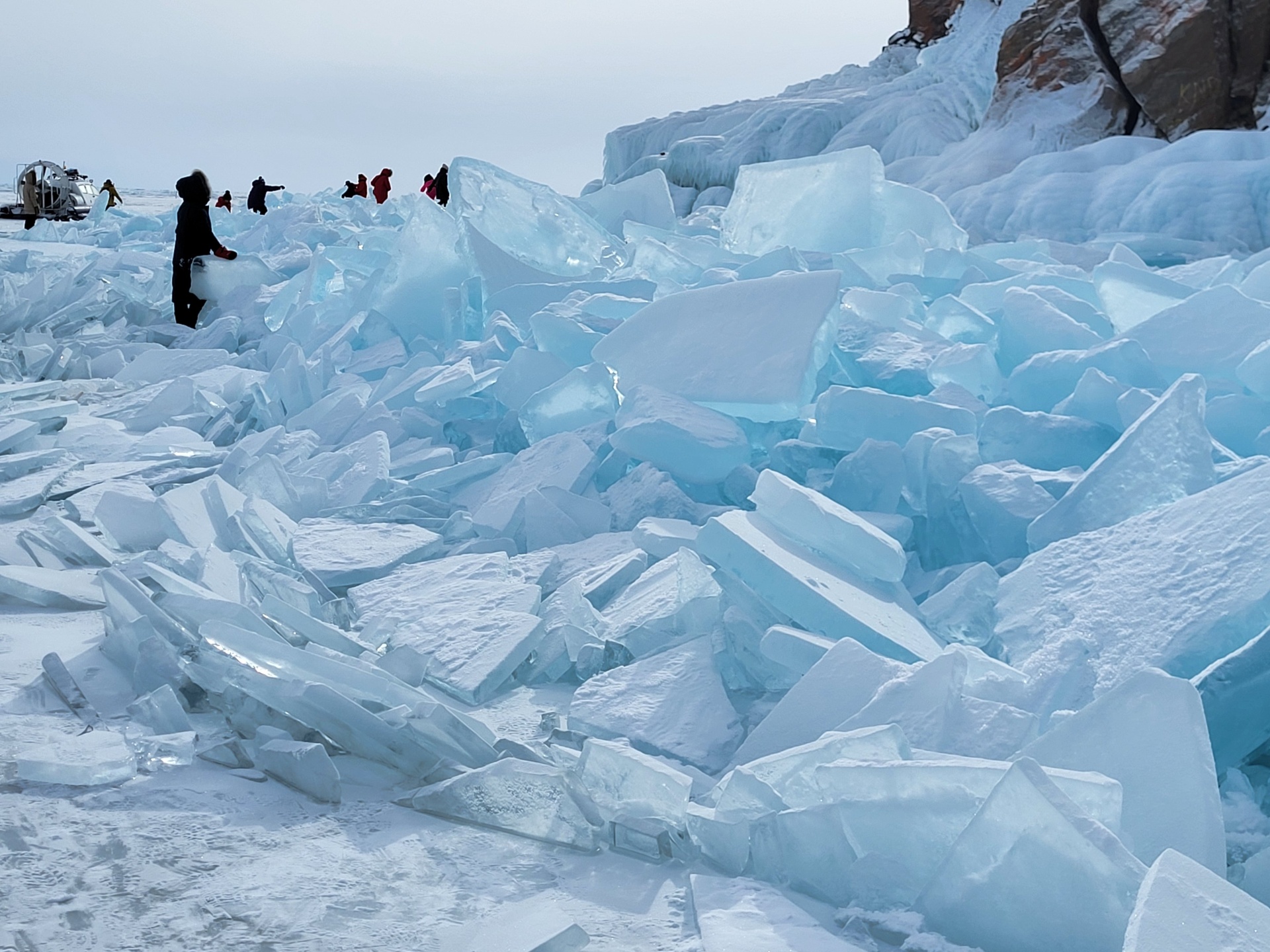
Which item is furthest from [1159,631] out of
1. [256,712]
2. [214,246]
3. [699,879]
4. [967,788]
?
[214,246]

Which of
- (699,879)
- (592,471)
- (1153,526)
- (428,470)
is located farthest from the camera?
(428,470)

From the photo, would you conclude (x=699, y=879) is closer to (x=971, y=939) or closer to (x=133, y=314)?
(x=971, y=939)

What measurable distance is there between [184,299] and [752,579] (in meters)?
5.45

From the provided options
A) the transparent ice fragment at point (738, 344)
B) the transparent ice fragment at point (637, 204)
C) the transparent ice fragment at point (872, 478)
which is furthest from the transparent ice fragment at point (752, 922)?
the transparent ice fragment at point (637, 204)

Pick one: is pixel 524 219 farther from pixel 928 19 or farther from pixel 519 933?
pixel 928 19

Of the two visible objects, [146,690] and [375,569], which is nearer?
[146,690]

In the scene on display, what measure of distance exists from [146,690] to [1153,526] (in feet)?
5.82

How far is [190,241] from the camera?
249 inches

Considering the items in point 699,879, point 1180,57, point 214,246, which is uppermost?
point 1180,57

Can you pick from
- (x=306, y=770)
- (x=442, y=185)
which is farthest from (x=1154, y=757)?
(x=442, y=185)

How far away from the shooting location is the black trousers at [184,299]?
249 inches

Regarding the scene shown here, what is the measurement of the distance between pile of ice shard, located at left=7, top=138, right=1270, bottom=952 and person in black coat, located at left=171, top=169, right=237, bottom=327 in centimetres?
206

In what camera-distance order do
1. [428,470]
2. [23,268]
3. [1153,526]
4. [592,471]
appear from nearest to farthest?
1. [1153,526]
2. [592,471]
3. [428,470]
4. [23,268]

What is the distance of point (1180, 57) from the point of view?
9.30 meters
